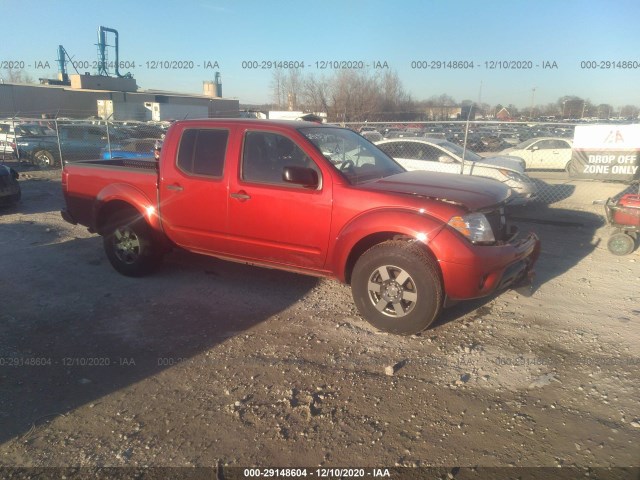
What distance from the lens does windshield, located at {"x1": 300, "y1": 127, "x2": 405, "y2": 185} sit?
4.46m

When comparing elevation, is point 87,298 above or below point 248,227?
below

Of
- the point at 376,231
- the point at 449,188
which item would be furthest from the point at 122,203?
the point at 449,188

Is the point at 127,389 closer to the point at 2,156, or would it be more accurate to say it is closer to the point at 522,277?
the point at 522,277

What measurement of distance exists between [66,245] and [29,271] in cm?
124

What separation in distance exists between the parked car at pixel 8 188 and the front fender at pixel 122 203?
195 inches

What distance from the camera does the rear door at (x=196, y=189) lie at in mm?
4750

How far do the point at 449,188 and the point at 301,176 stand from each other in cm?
134

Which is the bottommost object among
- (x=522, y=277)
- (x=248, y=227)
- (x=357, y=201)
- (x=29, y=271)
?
(x=29, y=271)

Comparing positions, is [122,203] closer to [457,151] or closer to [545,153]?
[457,151]

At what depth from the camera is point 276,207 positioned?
4.41 meters

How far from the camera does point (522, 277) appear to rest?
4410 mm

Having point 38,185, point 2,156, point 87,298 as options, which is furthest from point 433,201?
A: point 2,156

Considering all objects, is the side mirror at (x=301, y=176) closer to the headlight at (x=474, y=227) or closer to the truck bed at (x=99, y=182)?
the headlight at (x=474, y=227)

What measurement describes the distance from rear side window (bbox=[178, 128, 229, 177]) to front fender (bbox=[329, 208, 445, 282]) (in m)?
1.55
